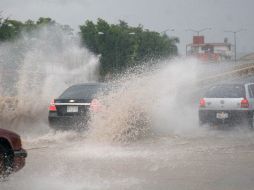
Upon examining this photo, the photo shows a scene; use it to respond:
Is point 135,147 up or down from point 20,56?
down

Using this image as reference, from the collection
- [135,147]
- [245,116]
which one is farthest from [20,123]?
[245,116]

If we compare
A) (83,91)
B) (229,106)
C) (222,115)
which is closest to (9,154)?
(83,91)

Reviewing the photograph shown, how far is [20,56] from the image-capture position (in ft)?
112

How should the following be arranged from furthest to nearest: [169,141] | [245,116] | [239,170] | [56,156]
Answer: [245,116] < [169,141] < [56,156] < [239,170]

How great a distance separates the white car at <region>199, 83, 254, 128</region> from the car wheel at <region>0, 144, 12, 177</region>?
337 inches

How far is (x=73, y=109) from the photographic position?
13617 millimetres

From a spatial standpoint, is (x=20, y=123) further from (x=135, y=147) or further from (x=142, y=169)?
(x=142, y=169)

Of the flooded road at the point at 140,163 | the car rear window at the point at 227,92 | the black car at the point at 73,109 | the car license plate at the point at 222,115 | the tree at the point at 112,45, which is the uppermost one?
the tree at the point at 112,45

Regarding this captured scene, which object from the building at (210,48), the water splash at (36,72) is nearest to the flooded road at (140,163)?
the water splash at (36,72)

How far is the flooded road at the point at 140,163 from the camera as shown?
816 cm

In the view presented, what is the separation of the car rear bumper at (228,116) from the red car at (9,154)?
8.41 metres

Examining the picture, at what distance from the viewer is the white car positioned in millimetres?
15352

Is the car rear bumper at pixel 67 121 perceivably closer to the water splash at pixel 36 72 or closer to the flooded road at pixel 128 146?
the flooded road at pixel 128 146

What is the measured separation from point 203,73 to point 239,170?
33.6m
